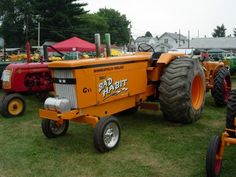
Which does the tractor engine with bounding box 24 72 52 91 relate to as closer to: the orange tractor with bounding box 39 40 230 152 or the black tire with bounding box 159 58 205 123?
the orange tractor with bounding box 39 40 230 152

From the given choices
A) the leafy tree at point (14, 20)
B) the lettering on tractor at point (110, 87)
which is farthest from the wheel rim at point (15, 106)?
the leafy tree at point (14, 20)

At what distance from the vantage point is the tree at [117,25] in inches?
2901

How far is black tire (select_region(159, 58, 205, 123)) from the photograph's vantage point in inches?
249

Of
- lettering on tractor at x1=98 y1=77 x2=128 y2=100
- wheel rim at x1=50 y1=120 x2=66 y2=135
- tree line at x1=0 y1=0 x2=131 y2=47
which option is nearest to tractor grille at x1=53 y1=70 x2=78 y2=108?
lettering on tractor at x1=98 y1=77 x2=128 y2=100

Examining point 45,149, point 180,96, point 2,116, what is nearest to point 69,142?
point 45,149

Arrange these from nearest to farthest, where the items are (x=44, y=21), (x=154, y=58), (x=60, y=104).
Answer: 1. (x=60, y=104)
2. (x=154, y=58)
3. (x=44, y=21)

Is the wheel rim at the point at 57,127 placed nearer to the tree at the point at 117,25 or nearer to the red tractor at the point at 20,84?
the red tractor at the point at 20,84

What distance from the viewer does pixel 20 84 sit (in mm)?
8703

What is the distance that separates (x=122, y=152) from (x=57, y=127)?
1418mm

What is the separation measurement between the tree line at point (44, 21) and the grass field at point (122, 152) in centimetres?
3501

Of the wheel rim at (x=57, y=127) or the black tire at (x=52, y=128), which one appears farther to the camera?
the wheel rim at (x=57, y=127)

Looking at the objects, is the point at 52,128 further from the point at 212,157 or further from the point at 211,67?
the point at 211,67

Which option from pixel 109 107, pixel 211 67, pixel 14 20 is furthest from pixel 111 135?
pixel 14 20

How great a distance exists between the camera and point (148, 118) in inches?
296
